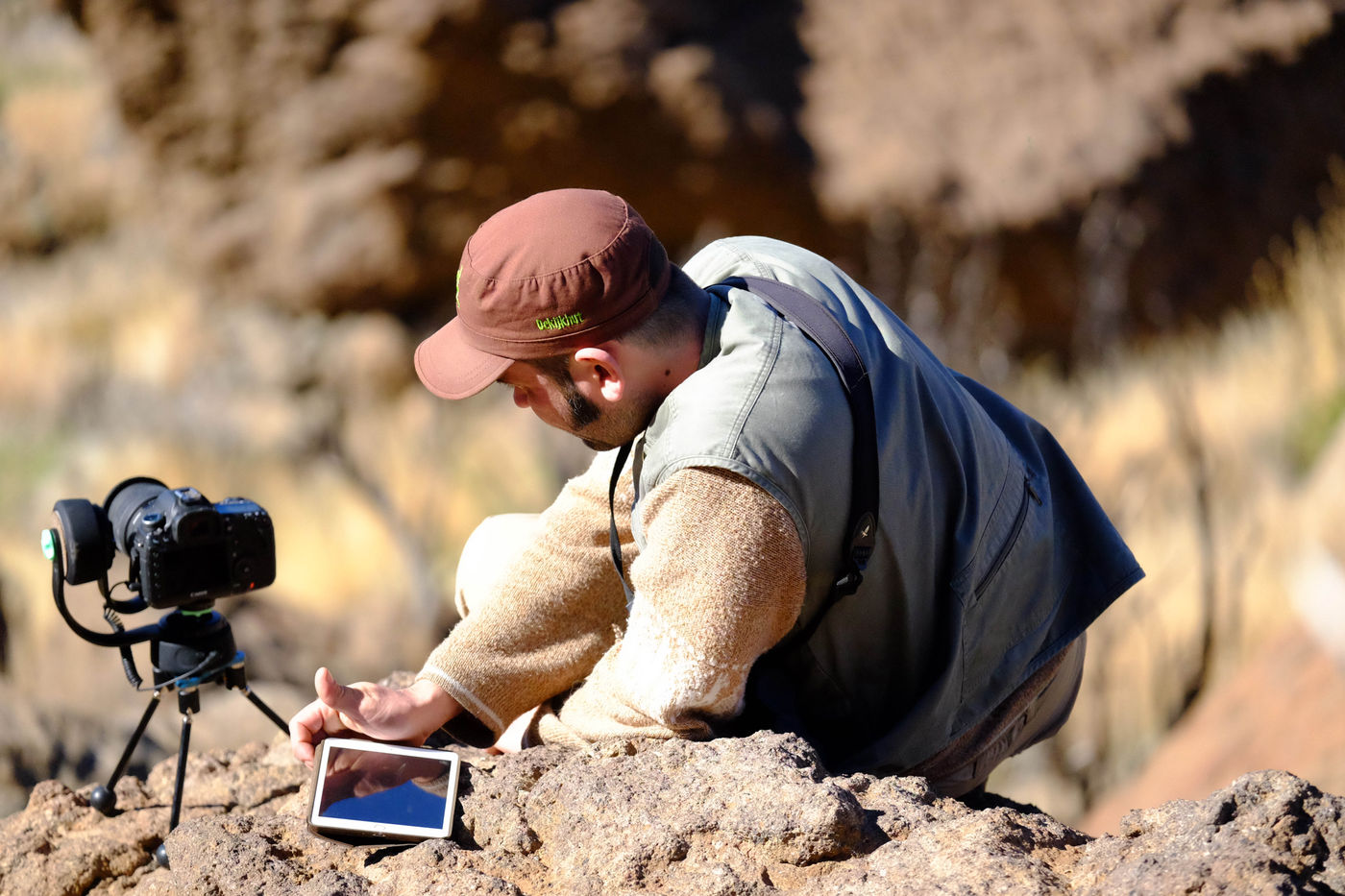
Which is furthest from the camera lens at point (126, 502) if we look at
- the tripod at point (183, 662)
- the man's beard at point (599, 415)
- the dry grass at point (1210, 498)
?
the dry grass at point (1210, 498)

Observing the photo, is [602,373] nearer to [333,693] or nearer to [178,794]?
[333,693]

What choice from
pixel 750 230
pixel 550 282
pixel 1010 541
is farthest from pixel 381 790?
pixel 750 230

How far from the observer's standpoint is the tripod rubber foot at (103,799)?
79.9 inches

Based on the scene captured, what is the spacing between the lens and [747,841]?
1460 mm

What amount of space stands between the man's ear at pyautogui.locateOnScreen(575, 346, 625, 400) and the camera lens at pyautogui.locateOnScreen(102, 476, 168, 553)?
2.87 ft

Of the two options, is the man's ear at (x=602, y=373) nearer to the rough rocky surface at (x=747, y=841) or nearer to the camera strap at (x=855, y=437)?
the camera strap at (x=855, y=437)

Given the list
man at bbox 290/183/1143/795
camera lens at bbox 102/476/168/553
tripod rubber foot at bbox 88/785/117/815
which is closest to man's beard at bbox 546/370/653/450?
man at bbox 290/183/1143/795

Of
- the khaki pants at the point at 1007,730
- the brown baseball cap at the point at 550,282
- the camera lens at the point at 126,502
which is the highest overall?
the brown baseball cap at the point at 550,282

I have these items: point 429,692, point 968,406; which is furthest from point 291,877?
point 968,406

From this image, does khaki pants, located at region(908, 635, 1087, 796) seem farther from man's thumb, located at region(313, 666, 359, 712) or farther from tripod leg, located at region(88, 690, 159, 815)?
tripod leg, located at region(88, 690, 159, 815)

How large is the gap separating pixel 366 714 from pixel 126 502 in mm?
658

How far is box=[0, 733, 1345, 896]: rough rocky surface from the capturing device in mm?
1332

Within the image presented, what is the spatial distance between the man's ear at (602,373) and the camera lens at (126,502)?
0.88 metres

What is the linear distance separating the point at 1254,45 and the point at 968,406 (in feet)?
15.8
